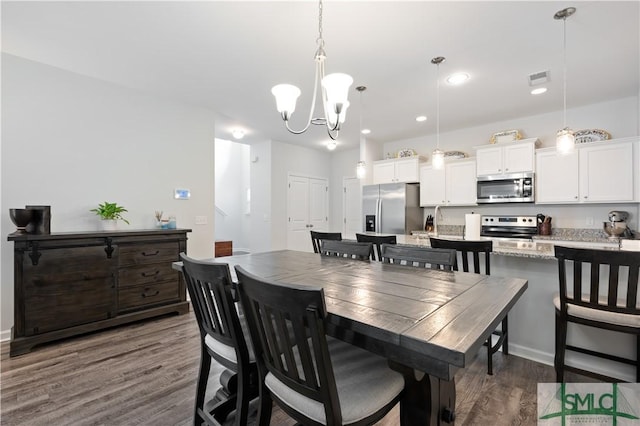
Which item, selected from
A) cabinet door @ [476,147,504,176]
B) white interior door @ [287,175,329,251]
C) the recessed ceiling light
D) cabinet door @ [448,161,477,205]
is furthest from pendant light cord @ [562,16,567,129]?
white interior door @ [287,175,329,251]

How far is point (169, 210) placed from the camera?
3811 millimetres

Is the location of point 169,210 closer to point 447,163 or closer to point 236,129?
point 236,129

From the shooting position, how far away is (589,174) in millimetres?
3756

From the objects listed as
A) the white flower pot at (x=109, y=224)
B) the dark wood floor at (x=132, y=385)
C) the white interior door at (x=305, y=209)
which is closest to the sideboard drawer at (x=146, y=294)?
the dark wood floor at (x=132, y=385)

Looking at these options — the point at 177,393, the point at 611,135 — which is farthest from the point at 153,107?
the point at 611,135

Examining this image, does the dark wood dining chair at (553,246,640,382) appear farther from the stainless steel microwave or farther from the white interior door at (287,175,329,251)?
the white interior door at (287,175,329,251)

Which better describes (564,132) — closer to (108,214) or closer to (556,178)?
(556,178)

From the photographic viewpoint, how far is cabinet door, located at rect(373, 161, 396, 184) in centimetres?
555

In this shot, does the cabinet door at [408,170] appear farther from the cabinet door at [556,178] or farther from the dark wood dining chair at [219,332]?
the dark wood dining chair at [219,332]

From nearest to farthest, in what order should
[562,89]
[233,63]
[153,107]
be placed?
[233,63] → [562,89] → [153,107]

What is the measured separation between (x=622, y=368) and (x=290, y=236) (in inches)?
194

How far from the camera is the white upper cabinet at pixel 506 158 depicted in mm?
4145

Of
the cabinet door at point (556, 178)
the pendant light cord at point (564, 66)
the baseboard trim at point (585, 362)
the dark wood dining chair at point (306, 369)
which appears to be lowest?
the baseboard trim at point (585, 362)

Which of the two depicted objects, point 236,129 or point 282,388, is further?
point 236,129
